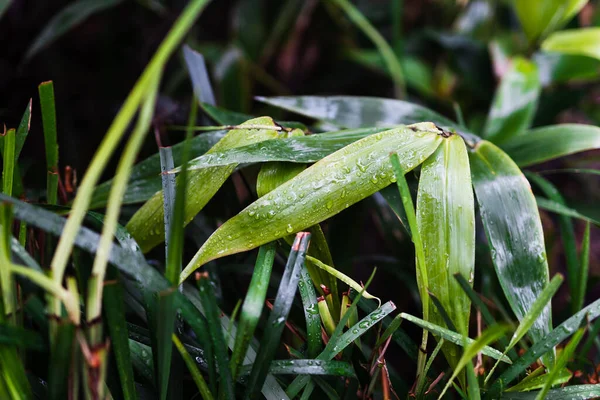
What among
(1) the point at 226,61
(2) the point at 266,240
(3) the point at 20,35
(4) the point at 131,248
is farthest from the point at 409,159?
(3) the point at 20,35

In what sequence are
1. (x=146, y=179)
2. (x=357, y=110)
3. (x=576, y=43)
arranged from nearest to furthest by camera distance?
(x=146, y=179), (x=357, y=110), (x=576, y=43)

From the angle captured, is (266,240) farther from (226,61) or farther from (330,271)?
(226,61)

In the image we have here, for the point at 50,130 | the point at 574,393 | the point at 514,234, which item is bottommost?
the point at 574,393

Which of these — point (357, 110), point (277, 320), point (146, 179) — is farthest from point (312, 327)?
point (357, 110)

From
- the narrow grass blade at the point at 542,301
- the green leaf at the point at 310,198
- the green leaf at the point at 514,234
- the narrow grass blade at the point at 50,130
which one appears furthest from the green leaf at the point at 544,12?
the narrow grass blade at the point at 50,130

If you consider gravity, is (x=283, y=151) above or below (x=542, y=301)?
above

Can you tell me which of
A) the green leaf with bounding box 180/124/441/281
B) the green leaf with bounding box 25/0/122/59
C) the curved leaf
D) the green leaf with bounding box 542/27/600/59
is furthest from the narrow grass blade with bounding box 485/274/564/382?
the green leaf with bounding box 25/0/122/59

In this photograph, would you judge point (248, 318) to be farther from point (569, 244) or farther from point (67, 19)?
point (67, 19)

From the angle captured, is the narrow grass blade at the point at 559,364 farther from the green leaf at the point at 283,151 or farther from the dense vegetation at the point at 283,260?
the green leaf at the point at 283,151
